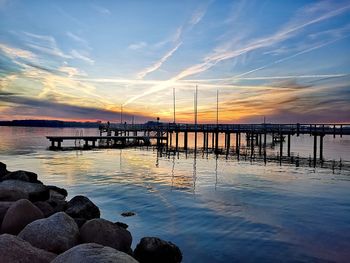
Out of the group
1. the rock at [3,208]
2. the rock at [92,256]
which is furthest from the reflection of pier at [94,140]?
the rock at [92,256]

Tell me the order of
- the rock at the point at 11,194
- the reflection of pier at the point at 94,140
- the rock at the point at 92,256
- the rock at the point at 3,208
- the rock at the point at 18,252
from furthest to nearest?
the reflection of pier at the point at 94,140, the rock at the point at 11,194, the rock at the point at 3,208, the rock at the point at 18,252, the rock at the point at 92,256

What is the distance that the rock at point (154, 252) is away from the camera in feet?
28.4

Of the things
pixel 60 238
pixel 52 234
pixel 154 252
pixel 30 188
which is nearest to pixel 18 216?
pixel 52 234

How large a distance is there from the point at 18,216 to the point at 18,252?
2766 mm

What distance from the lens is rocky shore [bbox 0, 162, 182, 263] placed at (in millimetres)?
5133

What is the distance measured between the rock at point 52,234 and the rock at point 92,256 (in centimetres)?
190

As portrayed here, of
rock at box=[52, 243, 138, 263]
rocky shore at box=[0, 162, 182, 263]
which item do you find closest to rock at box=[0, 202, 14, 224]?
rocky shore at box=[0, 162, 182, 263]

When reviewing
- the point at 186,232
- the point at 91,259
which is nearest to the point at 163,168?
the point at 186,232

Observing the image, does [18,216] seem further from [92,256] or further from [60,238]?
[92,256]

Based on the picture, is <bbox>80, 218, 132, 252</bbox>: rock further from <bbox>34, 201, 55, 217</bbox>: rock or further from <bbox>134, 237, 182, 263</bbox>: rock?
<bbox>34, 201, 55, 217</bbox>: rock

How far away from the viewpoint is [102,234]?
7.99m

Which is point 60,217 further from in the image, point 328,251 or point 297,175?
point 297,175

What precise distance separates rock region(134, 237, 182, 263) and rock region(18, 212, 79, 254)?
2010mm

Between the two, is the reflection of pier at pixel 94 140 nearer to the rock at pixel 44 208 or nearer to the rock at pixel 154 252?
the rock at pixel 44 208
